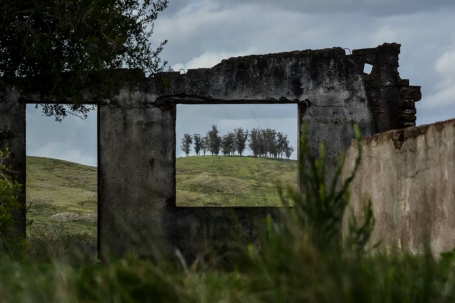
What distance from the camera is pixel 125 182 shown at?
10.3m

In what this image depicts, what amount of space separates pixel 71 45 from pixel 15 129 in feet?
6.55

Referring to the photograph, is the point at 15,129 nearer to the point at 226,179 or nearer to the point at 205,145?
the point at 226,179

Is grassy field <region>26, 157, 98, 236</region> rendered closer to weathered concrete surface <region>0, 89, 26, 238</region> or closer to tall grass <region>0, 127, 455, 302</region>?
weathered concrete surface <region>0, 89, 26, 238</region>

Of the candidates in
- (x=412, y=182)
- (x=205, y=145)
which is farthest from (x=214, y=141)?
(x=412, y=182)

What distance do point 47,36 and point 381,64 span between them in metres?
4.77

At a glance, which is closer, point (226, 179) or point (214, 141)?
point (226, 179)

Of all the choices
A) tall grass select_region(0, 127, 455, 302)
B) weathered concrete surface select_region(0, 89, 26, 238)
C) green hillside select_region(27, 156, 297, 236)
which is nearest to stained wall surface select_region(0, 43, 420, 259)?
weathered concrete surface select_region(0, 89, 26, 238)

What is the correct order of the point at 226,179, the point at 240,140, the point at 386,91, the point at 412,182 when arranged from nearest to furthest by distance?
the point at 412,182 → the point at 386,91 → the point at 226,179 → the point at 240,140

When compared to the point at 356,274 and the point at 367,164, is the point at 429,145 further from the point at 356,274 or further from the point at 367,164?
the point at 356,274

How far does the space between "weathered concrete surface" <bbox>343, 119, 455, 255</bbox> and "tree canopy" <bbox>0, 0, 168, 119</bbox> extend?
3.24m

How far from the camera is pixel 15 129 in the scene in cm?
1016

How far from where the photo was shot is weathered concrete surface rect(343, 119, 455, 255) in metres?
4.99

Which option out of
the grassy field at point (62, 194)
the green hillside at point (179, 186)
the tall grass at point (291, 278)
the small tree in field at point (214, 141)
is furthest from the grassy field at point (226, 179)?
the tall grass at point (291, 278)

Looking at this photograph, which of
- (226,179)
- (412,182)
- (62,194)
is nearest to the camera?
(412,182)
